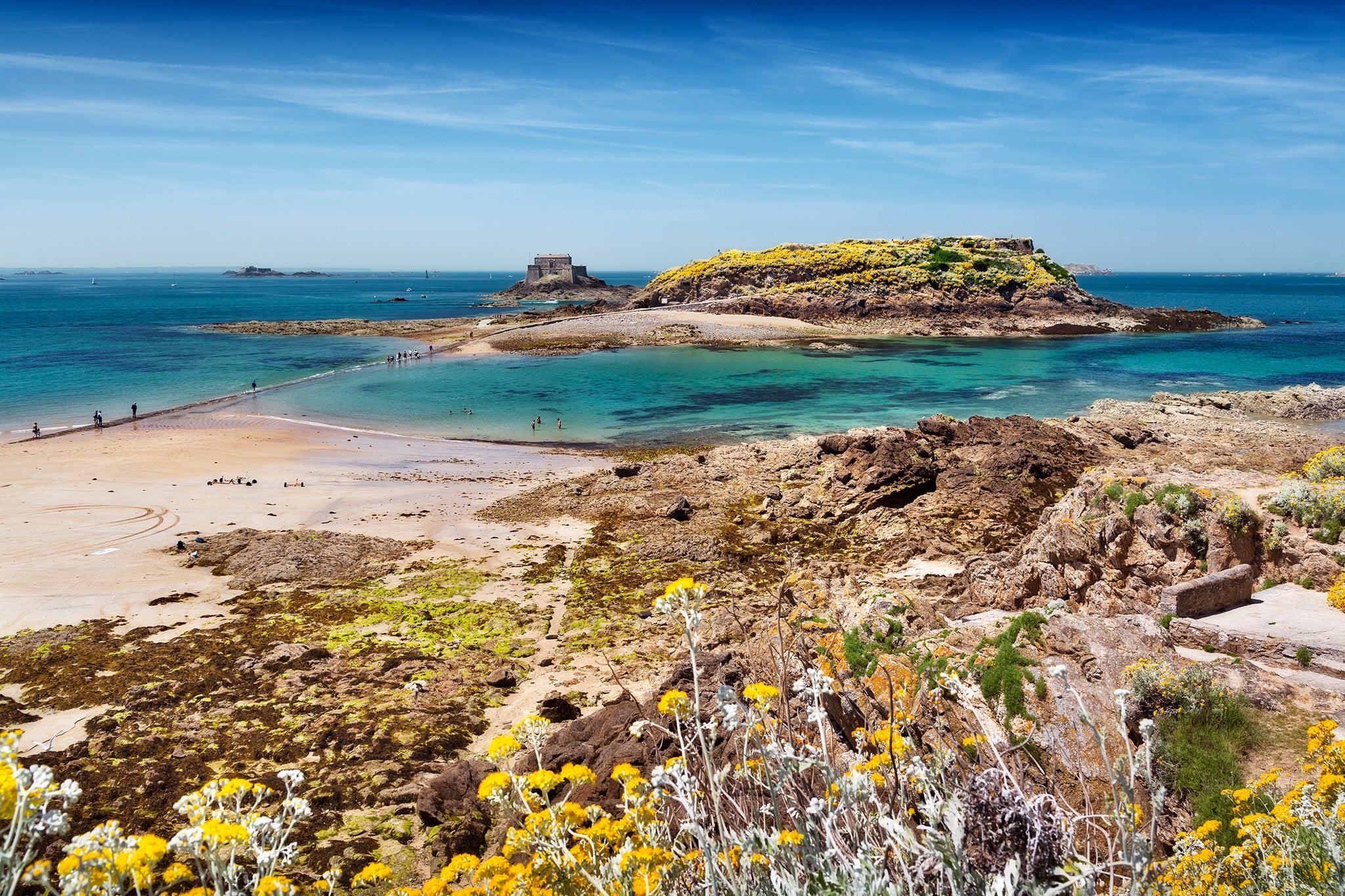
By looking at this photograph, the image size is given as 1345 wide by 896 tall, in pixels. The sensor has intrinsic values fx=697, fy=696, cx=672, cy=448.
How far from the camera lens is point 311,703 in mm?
9055

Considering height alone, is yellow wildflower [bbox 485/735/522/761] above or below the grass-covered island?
below

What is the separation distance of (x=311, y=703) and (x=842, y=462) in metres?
12.7

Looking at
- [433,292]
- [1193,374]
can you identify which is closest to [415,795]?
[1193,374]

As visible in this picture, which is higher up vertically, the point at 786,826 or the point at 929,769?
the point at 929,769

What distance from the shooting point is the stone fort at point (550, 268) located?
410 ft

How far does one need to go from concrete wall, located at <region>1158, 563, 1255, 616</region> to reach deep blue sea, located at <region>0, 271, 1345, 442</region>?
19.7 meters

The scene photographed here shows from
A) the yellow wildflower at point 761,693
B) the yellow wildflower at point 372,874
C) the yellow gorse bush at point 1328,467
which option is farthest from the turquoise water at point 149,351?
the yellow gorse bush at point 1328,467

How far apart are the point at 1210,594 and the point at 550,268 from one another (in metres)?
128

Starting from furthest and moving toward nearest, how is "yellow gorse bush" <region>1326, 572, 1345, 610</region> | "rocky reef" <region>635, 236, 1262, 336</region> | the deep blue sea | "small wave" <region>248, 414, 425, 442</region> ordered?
"rocky reef" <region>635, 236, 1262, 336</region> < the deep blue sea < "small wave" <region>248, 414, 425, 442</region> < "yellow gorse bush" <region>1326, 572, 1345, 610</region>

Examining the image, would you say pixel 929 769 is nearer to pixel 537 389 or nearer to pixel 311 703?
pixel 311 703

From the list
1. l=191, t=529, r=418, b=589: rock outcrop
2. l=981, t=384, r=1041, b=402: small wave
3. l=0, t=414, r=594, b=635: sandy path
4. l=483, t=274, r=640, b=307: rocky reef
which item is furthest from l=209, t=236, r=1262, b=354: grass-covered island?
l=191, t=529, r=418, b=589: rock outcrop

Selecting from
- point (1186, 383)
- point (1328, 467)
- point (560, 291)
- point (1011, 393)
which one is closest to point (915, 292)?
point (1186, 383)

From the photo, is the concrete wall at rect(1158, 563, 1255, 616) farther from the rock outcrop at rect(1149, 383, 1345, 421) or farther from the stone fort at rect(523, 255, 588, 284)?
the stone fort at rect(523, 255, 588, 284)

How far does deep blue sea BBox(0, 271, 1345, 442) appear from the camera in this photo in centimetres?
3167
